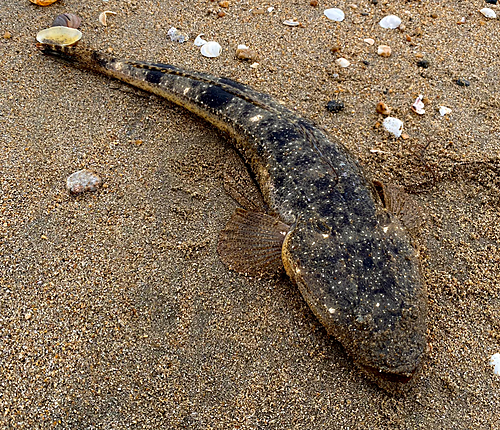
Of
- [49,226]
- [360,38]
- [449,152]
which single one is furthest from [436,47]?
[49,226]

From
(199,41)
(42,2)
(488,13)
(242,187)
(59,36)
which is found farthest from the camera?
(488,13)

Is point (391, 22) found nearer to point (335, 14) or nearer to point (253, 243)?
point (335, 14)

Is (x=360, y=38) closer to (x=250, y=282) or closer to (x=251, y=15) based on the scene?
(x=251, y=15)

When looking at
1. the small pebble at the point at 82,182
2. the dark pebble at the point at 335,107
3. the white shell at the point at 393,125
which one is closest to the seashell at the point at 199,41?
the dark pebble at the point at 335,107

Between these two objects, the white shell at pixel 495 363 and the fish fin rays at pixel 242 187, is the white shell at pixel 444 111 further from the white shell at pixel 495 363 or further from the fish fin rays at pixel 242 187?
the white shell at pixel 495 363

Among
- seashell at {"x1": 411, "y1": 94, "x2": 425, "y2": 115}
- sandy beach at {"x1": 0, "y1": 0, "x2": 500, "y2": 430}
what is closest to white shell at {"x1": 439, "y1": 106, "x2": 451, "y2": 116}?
sandy beach at {"x1": 0, "y1": 0, "x2": 500, "y2": 430}

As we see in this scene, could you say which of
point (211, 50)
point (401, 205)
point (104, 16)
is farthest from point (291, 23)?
point (401, 205)

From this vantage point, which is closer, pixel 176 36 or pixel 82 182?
pixel 82 182
